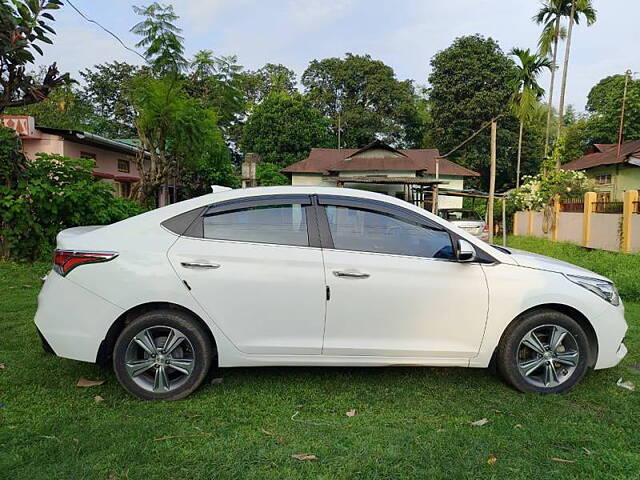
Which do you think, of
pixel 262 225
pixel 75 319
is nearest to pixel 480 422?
pixel 262 225

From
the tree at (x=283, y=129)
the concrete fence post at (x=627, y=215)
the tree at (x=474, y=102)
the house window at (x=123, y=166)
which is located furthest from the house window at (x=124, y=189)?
the tree at (x=474, y=102)

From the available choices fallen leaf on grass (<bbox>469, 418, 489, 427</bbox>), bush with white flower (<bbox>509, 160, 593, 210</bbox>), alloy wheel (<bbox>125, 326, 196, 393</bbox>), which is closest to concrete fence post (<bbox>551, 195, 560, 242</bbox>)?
bush with white flower (<bbox>509, 160, 593, 210</bbox>)

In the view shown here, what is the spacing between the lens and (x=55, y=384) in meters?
3.53

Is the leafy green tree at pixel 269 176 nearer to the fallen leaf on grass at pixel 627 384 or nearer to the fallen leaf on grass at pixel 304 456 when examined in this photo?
the fallen leaf on grass at pixel 627 384

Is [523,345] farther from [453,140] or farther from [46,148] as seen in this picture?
[453,140]

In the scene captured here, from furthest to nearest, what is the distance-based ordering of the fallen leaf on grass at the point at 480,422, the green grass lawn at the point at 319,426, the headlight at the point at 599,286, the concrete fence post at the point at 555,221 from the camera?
the concrete fence post at the point at 555,221, the headlight at the point at 599,286, the fallen leaf on grass at the point at 480,422, the green grass lawn at the point at 319,426

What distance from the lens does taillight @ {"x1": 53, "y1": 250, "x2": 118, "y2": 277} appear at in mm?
3215

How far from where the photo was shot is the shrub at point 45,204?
8312 millimetres

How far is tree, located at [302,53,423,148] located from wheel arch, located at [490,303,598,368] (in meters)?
37.2

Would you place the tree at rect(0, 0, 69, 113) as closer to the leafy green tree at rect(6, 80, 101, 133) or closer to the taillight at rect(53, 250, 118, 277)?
the taillight at rect(53, 250, 118, 277)

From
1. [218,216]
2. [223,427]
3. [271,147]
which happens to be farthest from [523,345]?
[271,147]

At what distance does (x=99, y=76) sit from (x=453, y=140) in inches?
1063

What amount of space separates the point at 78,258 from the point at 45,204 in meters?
6.14

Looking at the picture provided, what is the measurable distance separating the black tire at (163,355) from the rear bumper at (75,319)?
6.3 inches
